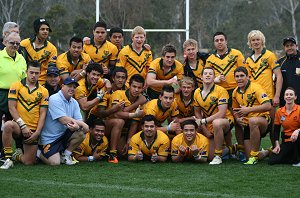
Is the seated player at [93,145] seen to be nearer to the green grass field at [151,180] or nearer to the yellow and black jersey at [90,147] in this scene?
the yellow and black jersey at [90,147]

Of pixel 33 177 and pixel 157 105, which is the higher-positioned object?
pixel 157 105

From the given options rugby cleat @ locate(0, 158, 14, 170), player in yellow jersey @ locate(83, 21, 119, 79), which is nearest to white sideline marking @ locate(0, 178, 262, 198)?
rugby cleat @ locate(0, 158, 14, 170)

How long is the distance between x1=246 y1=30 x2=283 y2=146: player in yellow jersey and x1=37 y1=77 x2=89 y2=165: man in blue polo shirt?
253 cm

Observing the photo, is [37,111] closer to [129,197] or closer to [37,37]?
[37,37]

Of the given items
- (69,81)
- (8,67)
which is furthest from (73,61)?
(8,67)

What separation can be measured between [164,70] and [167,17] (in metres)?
23.8

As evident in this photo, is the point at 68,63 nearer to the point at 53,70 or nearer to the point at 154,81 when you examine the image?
the point at 53,70

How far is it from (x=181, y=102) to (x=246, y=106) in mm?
1016

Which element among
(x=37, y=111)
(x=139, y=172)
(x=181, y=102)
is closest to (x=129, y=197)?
(x=139, y=172)

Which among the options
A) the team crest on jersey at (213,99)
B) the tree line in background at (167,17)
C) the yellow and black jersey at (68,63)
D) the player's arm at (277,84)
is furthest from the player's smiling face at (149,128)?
the tree line in background at (167,17)

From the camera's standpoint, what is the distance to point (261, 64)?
403 inches

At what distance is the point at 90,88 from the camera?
10.2 m

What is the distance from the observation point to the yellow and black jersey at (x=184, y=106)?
10438 mm

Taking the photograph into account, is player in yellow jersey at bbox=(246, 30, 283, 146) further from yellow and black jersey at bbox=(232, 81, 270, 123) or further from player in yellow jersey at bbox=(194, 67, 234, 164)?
player in yellow jersey at bbox=(194, 67, 234, 164)
